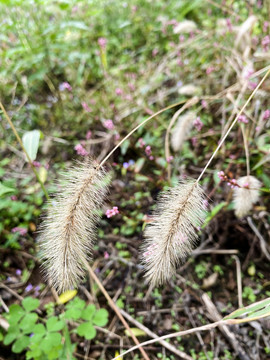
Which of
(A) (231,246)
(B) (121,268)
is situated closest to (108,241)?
(B) (121,268)

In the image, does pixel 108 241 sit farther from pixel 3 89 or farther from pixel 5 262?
pixel 3 89

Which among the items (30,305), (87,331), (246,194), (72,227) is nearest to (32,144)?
(72,227)

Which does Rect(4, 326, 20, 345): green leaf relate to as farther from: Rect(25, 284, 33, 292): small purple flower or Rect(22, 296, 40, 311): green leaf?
Rect(25, 284, 33, 292): small purple flower

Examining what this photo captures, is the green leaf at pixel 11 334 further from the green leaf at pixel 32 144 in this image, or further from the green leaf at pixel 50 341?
the green leaf at pixel 32 144

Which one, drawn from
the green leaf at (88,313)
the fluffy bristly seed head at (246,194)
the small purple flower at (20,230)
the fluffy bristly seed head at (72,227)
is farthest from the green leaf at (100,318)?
the fluffy bristly seed head at (246,194)

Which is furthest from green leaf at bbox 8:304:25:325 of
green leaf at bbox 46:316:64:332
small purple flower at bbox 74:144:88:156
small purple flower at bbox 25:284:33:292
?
small purple flower at bbox 74:144:88:156

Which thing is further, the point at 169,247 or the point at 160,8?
the point at 160,8
